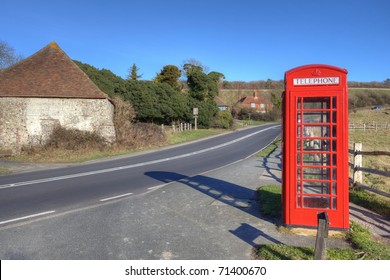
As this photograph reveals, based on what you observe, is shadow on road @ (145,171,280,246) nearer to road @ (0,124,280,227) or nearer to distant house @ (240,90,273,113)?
road @ (0,124,280,227)

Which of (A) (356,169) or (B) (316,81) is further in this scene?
(A) (356,169)

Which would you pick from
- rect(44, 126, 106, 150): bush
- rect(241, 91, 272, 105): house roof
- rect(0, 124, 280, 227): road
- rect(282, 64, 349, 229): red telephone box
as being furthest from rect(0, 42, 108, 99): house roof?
rect(241, 91, 272, 105): house roof

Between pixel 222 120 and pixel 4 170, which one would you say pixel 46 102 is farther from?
pixel 222 120

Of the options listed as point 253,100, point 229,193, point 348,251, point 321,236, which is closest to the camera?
point 321,236

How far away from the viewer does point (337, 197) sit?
6027 millimetres

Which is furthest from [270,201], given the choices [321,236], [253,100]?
[253,100]

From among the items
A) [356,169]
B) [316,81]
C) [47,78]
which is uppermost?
[47,78]

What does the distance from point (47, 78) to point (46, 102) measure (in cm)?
220

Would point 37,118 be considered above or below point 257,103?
below

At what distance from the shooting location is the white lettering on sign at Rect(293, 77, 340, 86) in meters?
5.89

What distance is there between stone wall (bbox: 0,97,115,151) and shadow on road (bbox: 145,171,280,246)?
12.6 metres

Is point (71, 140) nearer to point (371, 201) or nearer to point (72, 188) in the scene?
point (72, 188)

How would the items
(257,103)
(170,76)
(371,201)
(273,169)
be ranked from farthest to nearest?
(257,103) < (170,76) < (273,169) < (371,201)

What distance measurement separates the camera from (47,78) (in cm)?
2459
